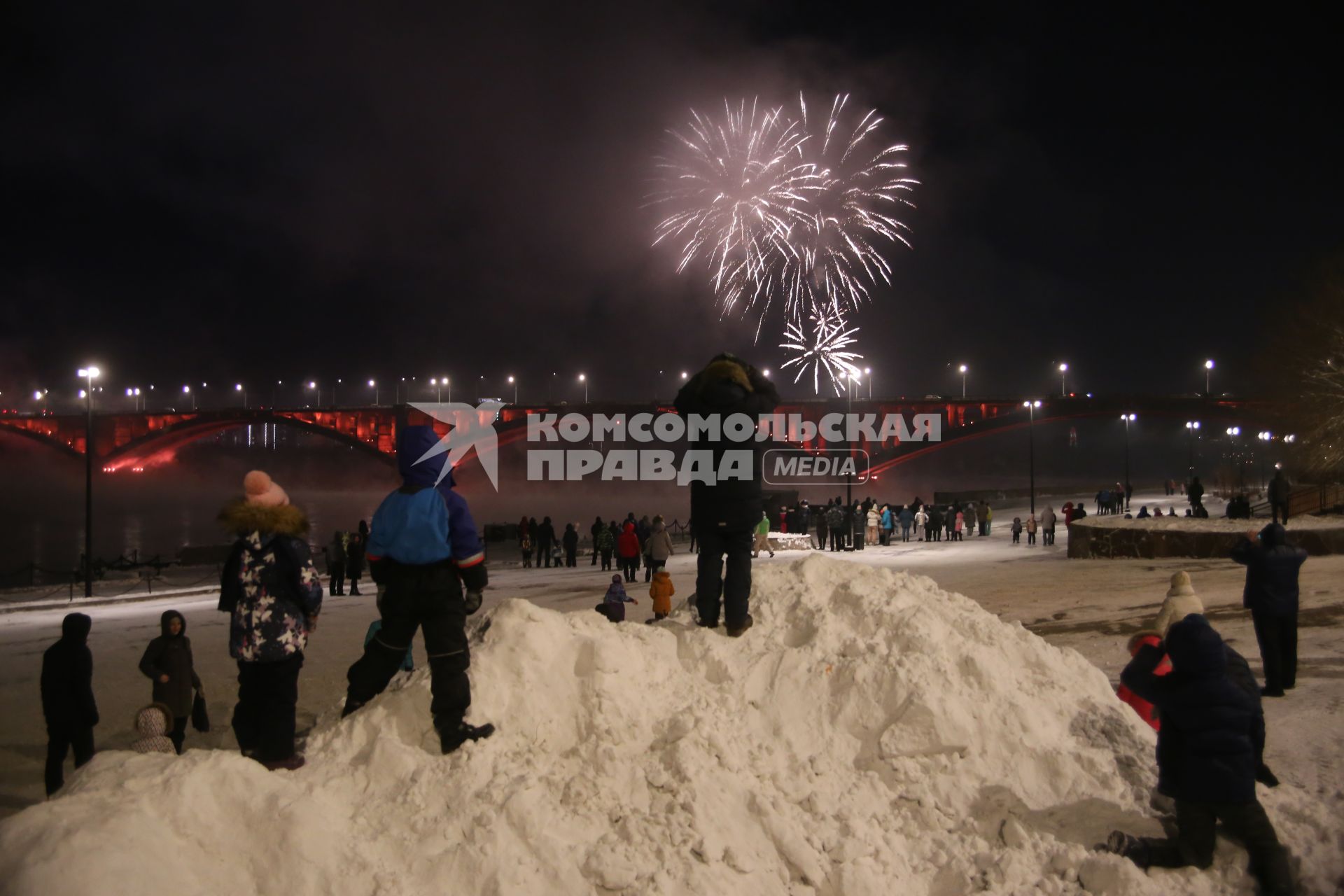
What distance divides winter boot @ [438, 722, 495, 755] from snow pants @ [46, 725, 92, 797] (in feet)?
10.8

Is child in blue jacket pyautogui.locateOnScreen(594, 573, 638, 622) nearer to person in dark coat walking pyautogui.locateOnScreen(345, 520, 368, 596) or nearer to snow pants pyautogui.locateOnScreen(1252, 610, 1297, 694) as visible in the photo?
snow pants pyautogui.locateOnScreen(1252, 610, 1297, 694)

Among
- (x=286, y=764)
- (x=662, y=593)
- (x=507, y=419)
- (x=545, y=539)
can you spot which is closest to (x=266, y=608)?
(x=286, y=764)

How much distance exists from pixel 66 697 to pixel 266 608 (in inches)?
102

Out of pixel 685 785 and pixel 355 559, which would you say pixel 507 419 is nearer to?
pixel 355 559

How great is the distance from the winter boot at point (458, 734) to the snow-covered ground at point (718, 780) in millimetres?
70

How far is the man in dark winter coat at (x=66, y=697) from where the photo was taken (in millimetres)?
5375

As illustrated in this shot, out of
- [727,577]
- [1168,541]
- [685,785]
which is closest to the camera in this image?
[685,785]

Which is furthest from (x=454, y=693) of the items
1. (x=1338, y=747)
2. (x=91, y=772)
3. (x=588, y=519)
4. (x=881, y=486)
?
(x=881, y=486)

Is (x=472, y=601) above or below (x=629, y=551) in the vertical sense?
above

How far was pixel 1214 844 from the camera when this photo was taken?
3.71m

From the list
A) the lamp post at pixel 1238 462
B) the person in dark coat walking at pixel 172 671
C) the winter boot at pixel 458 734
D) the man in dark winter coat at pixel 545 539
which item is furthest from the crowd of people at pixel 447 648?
the lamp post at pixel 1238 462

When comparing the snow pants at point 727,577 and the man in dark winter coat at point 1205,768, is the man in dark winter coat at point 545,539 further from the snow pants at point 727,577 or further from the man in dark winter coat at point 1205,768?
the man in dark winter coat at point 1205,768

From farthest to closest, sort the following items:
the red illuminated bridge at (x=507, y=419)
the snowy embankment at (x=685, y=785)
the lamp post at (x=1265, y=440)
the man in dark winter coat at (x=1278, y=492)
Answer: the red illuminated bridge at (x=507, y=419), the lamp post at (x=1265, y=440), the man in dark winter coat at (x=1278, y=492), the snowy embankment at (x=685, y=785)

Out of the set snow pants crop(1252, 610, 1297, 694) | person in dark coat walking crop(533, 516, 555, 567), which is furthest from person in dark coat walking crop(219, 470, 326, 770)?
person in dark coat walking crop(533, 516, 555, 567)
